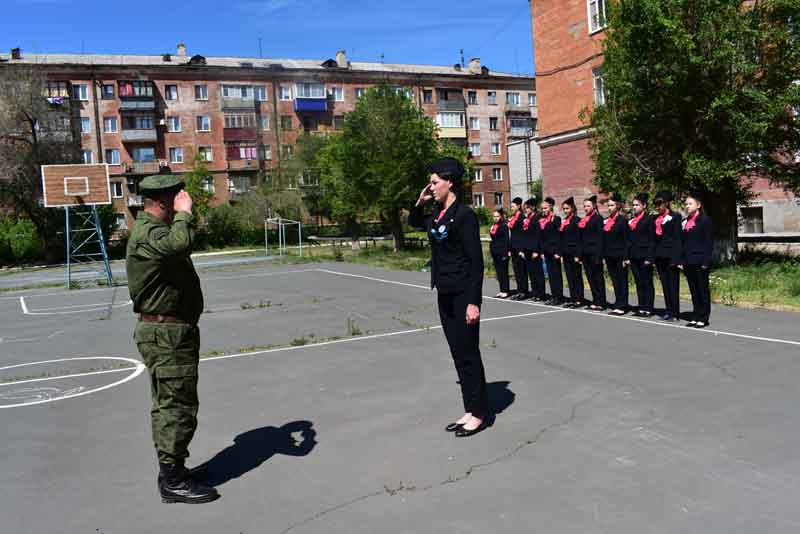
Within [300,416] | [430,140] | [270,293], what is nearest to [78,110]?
[430,140]

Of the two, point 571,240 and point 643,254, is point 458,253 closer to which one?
point 643,254

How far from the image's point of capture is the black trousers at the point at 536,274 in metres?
13.0

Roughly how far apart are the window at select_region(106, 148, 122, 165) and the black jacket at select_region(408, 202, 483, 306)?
197ft

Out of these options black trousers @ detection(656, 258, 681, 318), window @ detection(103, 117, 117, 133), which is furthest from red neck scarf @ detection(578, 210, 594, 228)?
window @ detection(103, 117, 117, 133)

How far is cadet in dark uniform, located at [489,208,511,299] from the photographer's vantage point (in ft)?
44.7

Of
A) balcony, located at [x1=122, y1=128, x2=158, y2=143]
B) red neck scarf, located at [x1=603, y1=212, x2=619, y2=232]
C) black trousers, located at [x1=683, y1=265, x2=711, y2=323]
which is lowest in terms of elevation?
black trousers, located at [x1=683, y1=265, x2=711, y2=323]

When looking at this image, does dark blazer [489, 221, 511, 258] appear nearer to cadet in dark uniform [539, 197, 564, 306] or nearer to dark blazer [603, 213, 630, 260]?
cadet in dark uniform [539, 197, 564, 306]

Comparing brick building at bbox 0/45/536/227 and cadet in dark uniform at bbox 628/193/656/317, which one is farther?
brick building at bbox 0/45/536/227

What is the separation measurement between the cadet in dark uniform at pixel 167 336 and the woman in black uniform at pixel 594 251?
336 inches

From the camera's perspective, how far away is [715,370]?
7043mm

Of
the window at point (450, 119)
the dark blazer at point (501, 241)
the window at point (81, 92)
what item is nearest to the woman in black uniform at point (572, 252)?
the dark blazer at point (501, 241)

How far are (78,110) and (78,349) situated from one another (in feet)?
178

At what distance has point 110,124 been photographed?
194ft

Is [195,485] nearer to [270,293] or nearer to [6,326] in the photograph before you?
[6,326]
